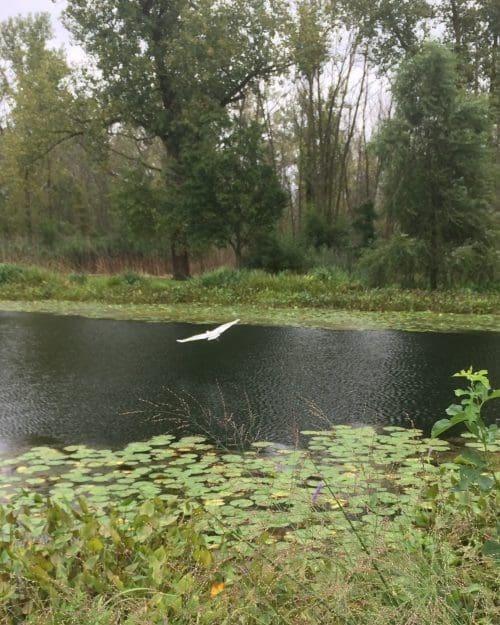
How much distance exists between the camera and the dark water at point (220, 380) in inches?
247

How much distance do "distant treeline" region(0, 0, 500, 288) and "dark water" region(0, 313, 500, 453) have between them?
724cm

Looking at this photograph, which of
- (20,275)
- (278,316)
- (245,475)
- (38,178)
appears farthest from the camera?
(38,178)

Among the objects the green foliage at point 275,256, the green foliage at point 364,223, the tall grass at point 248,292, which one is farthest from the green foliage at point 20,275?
the green foliage at point 364,223

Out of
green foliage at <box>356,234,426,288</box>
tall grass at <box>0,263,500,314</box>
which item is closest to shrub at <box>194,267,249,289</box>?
tall grass at <box>0,263,500,314</box>

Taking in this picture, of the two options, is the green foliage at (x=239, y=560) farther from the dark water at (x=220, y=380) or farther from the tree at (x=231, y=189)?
the tree at (x=231, y=189)

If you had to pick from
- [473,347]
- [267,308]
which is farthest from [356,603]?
[267,308]

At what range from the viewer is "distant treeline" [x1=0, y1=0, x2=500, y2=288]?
17578 millimetres

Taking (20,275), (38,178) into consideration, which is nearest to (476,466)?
(20,275)

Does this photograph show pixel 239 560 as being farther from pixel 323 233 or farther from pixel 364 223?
pixel 323 233

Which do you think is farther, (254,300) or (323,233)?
(323,233)

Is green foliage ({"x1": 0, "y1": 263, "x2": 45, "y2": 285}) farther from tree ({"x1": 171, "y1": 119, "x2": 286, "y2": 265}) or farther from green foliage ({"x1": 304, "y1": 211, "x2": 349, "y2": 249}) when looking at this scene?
green foliage ({"x1": 304, "y1": 211, "x2": 349, "y2": 249})

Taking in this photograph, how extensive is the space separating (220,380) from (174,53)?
17.8 meters

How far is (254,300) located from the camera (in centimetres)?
1728

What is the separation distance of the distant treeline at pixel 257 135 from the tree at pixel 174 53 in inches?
2.1
